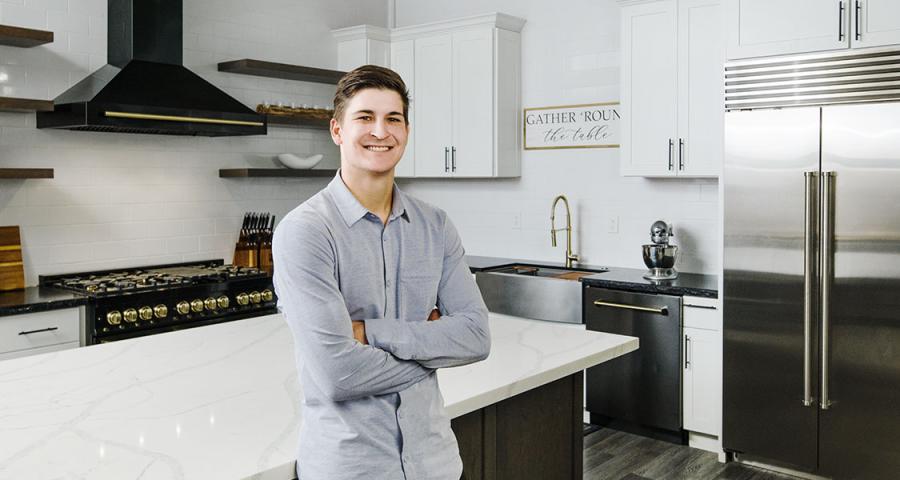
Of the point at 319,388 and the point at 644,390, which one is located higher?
the point at 319,388

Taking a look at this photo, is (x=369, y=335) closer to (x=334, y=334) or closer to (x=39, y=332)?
(x=334, y=334)

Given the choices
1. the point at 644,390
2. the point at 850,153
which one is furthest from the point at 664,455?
the point at 850,153

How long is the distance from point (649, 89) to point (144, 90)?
2.77 meters


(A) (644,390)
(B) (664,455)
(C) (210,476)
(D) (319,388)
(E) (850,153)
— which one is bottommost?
(B) (664,455)

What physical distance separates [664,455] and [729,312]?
0.85 meters

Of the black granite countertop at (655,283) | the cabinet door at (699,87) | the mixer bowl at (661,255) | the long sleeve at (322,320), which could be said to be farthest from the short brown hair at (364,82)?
the mixer bowl at (661,255)

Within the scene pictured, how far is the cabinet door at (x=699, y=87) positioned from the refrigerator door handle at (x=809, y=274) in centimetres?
62

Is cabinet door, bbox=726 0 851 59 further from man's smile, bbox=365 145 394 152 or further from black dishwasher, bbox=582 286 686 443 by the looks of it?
man's smile, bbox=365 145 394 152

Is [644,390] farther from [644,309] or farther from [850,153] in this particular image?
[850,153]

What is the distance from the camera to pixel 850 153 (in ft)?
12.7

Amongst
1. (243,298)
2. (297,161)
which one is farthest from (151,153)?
(243,298)

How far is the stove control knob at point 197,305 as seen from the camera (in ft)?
14.7

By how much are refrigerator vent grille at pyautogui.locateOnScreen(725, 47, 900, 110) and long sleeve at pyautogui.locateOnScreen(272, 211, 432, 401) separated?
3.08m

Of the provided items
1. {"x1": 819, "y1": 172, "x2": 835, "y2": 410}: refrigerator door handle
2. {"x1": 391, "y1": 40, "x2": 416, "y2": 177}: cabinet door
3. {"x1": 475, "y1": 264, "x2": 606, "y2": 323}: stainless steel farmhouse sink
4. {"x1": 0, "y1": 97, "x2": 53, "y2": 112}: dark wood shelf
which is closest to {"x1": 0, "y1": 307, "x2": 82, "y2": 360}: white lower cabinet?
{"x1": 0, "y1": 97, "x2": 53, "y2": 112}: dark wood shelf
